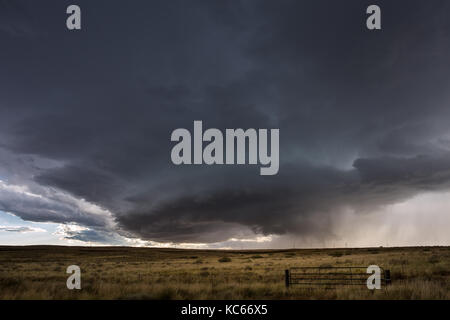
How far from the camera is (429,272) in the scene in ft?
74.4
